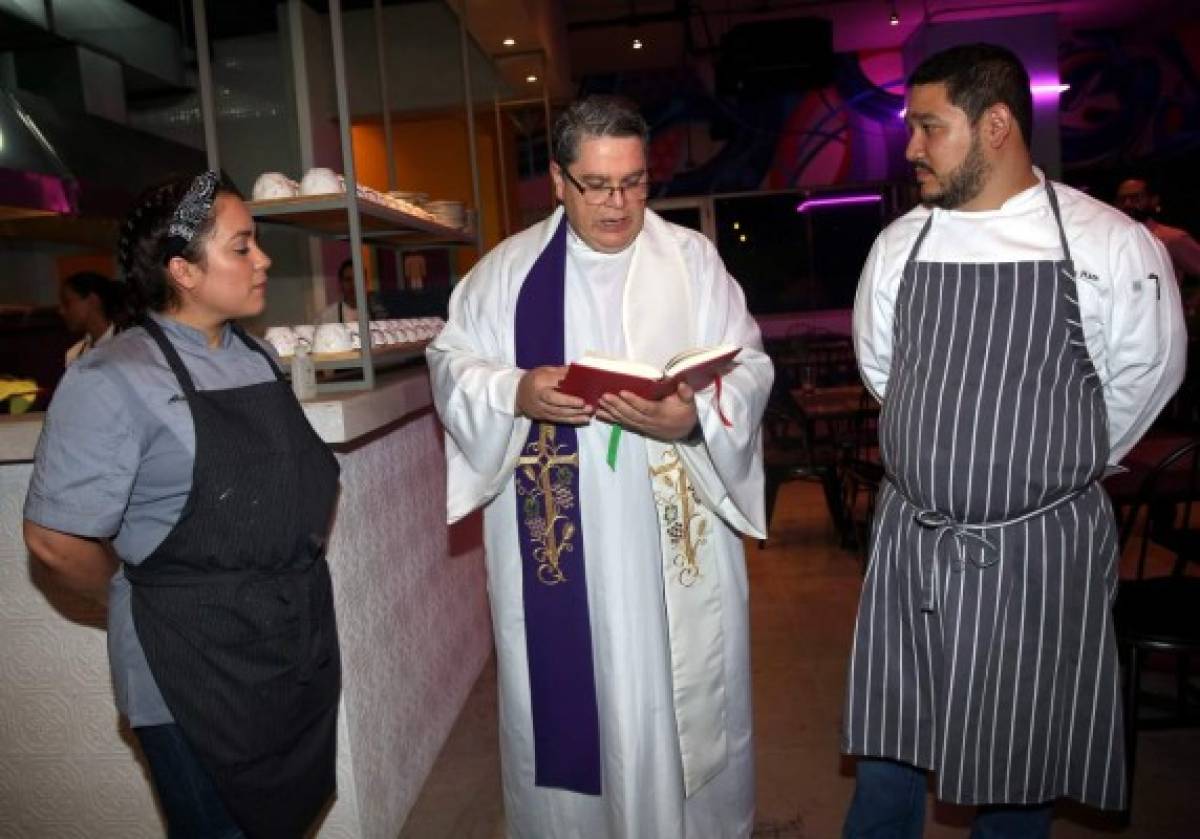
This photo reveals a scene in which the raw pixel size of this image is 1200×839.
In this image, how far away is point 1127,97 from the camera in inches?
395

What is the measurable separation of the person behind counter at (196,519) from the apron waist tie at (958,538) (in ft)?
4.00

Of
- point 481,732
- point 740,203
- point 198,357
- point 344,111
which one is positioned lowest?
point 481,732

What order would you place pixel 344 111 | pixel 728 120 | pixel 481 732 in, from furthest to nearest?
pixel 728 120
pixel 481 732
pixel 344 111

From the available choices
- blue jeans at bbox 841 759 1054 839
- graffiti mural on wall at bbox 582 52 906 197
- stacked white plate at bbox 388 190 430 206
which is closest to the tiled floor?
blue jeans at bbox 841 759 1054 839

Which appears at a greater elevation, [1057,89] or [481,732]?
[1057,89]

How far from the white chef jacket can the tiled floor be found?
3.68 feet

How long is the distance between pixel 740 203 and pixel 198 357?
32.4ft

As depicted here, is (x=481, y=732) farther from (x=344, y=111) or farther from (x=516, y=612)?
(x=344, y=111)

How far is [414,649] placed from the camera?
2.82m

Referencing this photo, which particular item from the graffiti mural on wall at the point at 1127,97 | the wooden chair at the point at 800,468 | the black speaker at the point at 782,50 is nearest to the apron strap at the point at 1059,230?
the wooden chair at the point at 800,468

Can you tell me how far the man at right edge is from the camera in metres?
1.78

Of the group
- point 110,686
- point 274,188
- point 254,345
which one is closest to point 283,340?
point 274,188

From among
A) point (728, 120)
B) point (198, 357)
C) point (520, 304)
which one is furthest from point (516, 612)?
point (728, 120)

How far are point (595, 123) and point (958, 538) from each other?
112cm
